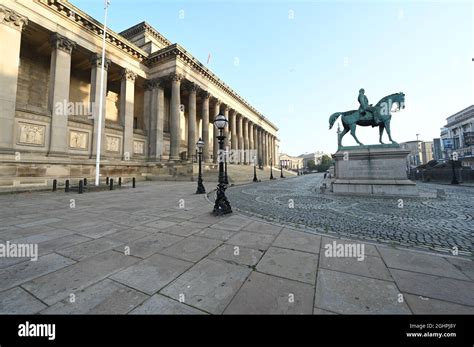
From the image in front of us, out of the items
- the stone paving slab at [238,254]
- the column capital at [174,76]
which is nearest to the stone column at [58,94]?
the column capital at [174,76]

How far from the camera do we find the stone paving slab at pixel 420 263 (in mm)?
2893

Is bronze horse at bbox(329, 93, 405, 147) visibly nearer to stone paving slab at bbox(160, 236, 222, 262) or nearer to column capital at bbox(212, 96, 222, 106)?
stone paving slab at bbox(160, 236, 222, 262)

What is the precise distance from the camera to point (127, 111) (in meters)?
25.2

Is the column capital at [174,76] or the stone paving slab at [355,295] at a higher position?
the column capital at [174,76]

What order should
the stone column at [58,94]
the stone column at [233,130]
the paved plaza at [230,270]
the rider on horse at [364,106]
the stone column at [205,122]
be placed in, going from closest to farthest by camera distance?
the paved plaza at [230,270]
the rider on horse at [364,106]
the stone column at [58,94]
the stone column at [205,122]
the stone column at [233,130]

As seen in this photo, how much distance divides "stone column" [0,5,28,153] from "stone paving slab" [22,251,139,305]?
19.0 meters

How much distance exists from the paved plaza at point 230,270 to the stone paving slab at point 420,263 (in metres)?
0.02

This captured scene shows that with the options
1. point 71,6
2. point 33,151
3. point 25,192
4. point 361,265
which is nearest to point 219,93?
point 71,6

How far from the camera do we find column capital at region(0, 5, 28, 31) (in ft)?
49.3

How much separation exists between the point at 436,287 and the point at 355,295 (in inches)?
43.5

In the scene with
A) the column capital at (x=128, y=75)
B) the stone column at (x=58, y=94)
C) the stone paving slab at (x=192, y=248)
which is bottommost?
the stone paving slab at (x=192, y=248)

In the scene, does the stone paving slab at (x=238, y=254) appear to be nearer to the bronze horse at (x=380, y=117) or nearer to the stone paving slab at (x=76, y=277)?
the stone paving slab at (x=76, y=277)

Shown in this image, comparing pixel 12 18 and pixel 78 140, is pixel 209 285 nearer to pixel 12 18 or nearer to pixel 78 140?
pixel 78 140
